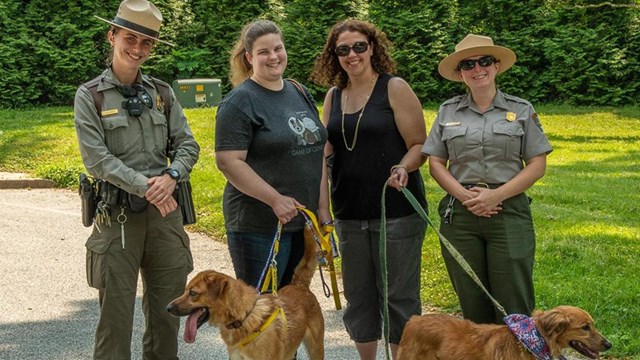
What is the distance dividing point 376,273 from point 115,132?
1795mm

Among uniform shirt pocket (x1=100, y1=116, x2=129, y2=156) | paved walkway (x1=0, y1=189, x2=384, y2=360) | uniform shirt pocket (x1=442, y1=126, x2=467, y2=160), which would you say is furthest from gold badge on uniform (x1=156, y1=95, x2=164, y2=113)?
paved walkway (x1=0, y1=189, x2=384, y2=360)

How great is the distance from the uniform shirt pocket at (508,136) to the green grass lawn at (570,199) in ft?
6.63

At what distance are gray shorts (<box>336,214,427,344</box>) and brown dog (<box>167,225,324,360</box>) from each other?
11.4 inches

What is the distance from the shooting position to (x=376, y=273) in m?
5.05

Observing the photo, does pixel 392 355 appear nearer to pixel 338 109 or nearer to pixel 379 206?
pixel 379 206

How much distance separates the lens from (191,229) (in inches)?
404

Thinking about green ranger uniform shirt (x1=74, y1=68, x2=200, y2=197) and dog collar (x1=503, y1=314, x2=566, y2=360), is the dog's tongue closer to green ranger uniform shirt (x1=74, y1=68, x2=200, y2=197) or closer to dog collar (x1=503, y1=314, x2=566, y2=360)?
green ranger uniform shirt (x1=74, y1=68, x2=200, y2=197)

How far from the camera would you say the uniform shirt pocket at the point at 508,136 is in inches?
179

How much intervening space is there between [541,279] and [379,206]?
2932 millimetres

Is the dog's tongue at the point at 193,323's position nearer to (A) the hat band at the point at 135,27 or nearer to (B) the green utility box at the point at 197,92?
(A) the hat band at the point at 135,27

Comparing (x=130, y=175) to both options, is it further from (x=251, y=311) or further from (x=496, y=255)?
(x=496, y=255)

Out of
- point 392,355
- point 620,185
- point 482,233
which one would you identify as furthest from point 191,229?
point 620,185

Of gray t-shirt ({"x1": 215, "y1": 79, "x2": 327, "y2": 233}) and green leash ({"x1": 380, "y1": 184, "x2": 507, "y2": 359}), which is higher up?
gray t-shirt ({"x1": 215, "y1": 79, "x2": 327, "y2": 233})

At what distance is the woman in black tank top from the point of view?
483 centimetres
